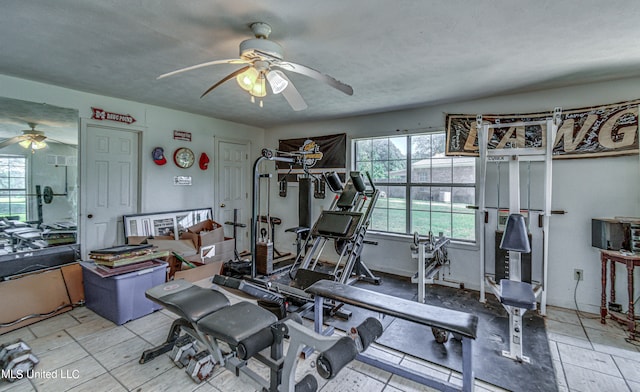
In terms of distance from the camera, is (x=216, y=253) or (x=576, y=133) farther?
(x=216, y=253)

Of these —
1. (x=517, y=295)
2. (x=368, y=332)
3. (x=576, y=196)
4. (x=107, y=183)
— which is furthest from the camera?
(x=107, y=183)

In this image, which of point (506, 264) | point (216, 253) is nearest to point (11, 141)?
point (216, 253)

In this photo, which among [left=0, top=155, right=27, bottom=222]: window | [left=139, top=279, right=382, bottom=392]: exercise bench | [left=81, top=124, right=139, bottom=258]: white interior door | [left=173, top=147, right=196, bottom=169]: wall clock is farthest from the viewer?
[left=173, top=147, right=196, bottom=169]: wall clock

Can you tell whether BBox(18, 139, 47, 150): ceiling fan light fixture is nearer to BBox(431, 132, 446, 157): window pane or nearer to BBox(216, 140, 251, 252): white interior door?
BBox(216, 140, 251, 252): white interior door

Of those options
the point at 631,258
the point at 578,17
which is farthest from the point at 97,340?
the point at 631,258

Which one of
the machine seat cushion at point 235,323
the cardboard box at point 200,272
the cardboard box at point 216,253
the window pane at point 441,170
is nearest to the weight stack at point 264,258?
the cardboard box at point 200,272

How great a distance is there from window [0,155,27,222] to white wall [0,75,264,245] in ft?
2.36

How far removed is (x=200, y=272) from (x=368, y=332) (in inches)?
116

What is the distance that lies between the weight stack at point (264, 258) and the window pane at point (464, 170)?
9.27ft

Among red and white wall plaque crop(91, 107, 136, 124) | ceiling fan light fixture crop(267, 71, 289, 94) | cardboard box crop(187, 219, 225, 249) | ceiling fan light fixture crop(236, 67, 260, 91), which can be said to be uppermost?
red and white wall plaque crop(91, 107, 136, 124)

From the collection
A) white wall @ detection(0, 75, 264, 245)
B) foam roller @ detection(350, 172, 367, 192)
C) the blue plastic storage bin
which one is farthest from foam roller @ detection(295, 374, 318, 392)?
white wall @ detection(0, 75, 264, 245)

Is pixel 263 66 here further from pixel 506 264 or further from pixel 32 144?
pixel 506 264

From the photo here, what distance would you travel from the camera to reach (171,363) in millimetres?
2254

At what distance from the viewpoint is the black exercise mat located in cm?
206
